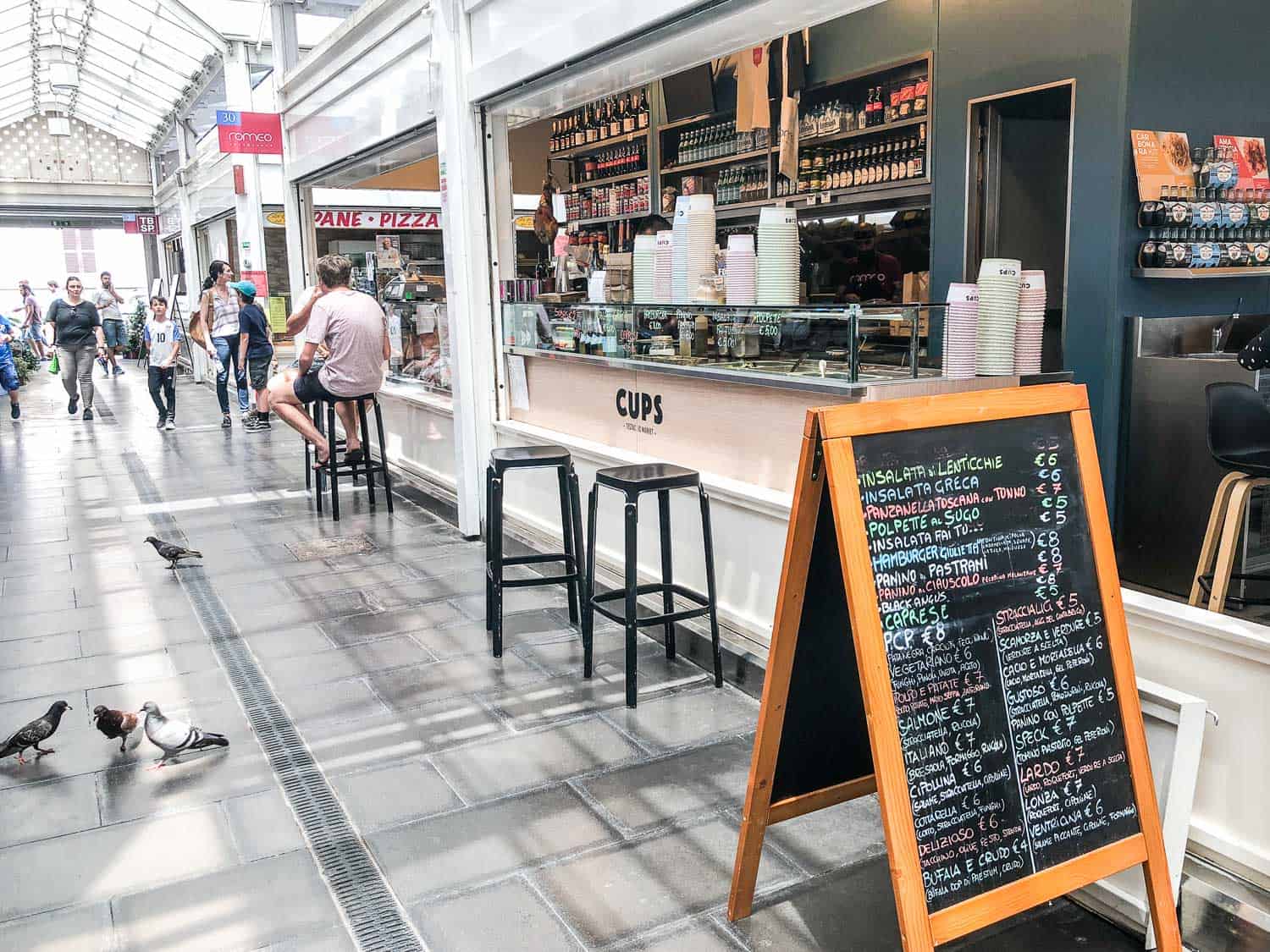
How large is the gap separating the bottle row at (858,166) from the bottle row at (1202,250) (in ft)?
5.09

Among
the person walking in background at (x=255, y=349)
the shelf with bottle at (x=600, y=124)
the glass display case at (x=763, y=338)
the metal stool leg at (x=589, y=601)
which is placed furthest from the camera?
the person walking in background at (x=255, y=349)

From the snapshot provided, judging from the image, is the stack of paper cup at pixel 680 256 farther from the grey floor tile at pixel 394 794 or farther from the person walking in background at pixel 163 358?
the person walking in background at pixel 163 358

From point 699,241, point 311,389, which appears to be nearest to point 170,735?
point 699,241

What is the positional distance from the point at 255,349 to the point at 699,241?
7.38m

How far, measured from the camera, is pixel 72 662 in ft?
13.7

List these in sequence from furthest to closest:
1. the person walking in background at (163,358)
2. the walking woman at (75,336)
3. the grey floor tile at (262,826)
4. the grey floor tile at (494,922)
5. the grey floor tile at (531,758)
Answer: the walking woman at (75,336)
the person walking in background at (163,358)
the grey floor tile at (531,758)
the grey floor tile at (262,826)
the grey floor tile at (494,922)

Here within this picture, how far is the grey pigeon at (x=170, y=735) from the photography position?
3.20 meters

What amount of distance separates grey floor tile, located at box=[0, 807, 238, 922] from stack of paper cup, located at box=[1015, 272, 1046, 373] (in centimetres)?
293

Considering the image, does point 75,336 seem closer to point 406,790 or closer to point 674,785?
point 406,790

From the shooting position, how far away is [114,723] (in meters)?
3.27

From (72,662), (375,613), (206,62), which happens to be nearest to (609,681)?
(375,613)

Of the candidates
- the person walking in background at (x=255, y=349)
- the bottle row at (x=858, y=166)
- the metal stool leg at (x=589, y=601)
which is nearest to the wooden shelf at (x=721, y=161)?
the bottle row at (x=858, y=166)

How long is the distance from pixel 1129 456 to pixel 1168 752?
2.64 m

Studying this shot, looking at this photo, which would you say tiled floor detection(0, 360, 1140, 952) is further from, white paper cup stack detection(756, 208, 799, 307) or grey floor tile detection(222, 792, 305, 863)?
white paper cup stack detection(756, 208, 799, 307)
